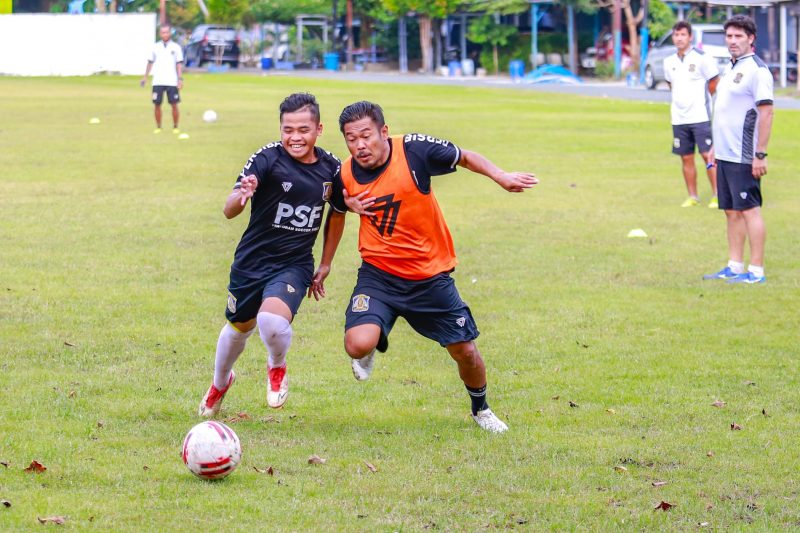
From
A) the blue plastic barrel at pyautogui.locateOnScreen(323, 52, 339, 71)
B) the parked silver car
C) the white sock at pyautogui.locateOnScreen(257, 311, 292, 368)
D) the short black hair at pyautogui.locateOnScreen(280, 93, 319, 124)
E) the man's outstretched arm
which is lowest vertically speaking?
the white sock at pyautogui.locateOnScreen(257, 311, 292, 368)

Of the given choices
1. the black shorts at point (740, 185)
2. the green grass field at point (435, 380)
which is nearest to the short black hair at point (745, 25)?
the black shorts at point (740, 185)

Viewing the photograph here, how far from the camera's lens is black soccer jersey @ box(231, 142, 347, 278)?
263 inches

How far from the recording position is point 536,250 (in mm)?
12930

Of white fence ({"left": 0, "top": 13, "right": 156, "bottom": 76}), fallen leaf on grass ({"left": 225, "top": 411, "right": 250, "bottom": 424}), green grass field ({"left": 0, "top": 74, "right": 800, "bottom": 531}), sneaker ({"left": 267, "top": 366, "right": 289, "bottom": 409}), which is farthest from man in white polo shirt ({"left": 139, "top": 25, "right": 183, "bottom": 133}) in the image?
white fence ({"left": 0, "top": 13, "right": 156, "bottom": 76})

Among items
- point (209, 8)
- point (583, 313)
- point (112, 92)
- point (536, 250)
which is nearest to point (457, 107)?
point (112, 92)

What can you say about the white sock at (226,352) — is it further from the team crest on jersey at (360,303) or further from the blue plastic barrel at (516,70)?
the blue plastic barrel at (516,70)

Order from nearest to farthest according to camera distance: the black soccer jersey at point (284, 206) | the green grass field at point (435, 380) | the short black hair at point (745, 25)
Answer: the green grass field at point (435, 380) → the black soccer jersey at point (284, 206) → the short black hair at point (745, 25)

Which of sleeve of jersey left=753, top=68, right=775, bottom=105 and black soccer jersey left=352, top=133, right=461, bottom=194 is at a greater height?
sleeve of jersey left=753, top=68, right=775, bottom=105

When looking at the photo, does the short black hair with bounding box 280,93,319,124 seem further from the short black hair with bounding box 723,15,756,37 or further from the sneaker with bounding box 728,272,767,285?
the sneaker with bounding box 728,272,767,285

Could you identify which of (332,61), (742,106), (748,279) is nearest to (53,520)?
(748,279)

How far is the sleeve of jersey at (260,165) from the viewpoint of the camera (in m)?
6.57

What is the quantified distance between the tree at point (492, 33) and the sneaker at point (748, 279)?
165 feet

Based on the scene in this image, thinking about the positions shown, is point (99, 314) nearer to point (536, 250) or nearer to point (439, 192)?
point (536, 250)

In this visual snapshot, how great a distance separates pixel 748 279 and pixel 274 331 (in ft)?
20.0
